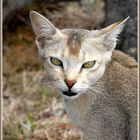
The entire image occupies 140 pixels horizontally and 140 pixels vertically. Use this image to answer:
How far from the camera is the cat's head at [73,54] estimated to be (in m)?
3.58

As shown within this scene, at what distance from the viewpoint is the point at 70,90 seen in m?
3.58

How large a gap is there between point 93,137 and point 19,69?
2859mm

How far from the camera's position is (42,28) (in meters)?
3.81

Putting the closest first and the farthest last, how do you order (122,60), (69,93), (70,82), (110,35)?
(70,82), (69,93), (110,35), (122,60)

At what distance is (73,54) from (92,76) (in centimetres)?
21

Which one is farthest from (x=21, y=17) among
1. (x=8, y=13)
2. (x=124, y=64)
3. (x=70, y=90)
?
(x=70, y=90)

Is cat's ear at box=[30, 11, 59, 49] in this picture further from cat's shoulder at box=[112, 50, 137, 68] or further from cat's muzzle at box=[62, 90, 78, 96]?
cat's shoulder at box=[112, 50, 137, 68]

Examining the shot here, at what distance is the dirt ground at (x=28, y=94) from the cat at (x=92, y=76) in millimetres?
1364

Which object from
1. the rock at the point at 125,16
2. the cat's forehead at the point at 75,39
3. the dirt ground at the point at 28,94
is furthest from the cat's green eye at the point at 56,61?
the dirt ground at the point at 28,94

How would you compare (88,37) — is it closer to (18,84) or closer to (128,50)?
(128,50)

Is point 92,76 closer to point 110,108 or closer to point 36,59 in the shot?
point 110,108

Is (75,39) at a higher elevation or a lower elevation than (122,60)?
higher

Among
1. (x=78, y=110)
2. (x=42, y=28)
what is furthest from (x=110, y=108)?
(x=42, y=28)

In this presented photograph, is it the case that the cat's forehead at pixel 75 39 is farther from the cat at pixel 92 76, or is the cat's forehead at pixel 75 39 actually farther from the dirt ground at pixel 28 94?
the dirt ground at pixel 28 94
